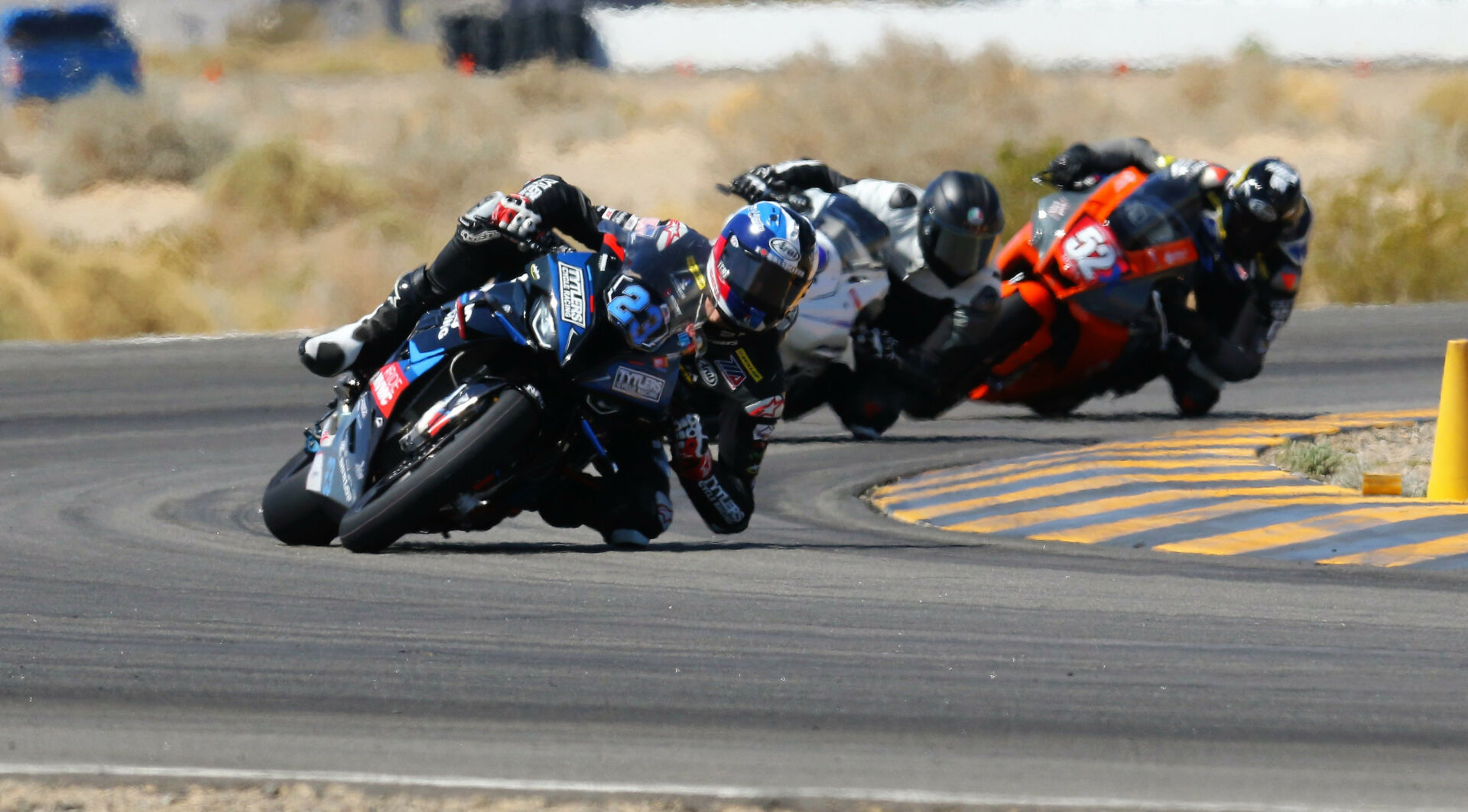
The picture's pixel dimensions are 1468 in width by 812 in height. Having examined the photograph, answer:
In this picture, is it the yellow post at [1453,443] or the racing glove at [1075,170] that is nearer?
the yellow post at [1453,443]

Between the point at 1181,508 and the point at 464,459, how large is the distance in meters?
3.54

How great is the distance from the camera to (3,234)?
23016mm

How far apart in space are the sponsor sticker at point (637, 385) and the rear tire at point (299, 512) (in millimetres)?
1249

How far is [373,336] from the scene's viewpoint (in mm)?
7867

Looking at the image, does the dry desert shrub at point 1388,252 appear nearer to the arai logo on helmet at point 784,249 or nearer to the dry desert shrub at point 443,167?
the dry desert shrub at point 443,167

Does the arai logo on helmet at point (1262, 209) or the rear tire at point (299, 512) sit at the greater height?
the arai logo on helmet at point (1262, 209)

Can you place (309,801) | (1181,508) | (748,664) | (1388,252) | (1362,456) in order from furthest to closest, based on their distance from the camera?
(1388,252), (1362,456), (1181,508), (748,664), (309,801)

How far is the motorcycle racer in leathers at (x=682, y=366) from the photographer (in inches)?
295

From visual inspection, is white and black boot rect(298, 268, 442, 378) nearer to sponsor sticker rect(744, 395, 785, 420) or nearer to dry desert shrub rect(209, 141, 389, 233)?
sponsor sticker rect(744, 395, 785, 420)

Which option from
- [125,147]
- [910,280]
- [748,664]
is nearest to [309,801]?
[748,664]

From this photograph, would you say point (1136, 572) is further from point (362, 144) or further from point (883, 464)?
point (362, 144)

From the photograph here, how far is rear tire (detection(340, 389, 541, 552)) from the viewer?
22.3ft

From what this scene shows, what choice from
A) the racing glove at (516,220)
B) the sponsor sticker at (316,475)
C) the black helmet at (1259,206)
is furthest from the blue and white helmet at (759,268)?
the black helmet at (1259,206)

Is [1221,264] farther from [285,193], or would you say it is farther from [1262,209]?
[285,193]
